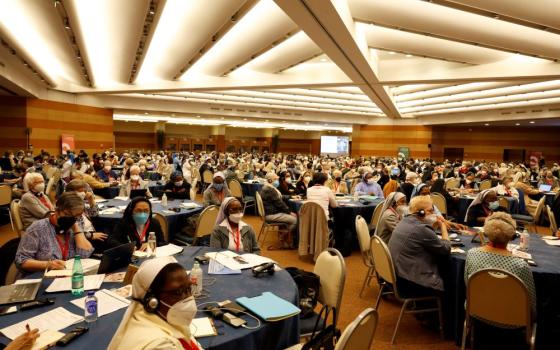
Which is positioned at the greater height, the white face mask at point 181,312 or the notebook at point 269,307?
the white face mask at point 181,312

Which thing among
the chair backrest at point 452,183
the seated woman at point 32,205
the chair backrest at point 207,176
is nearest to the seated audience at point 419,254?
the seated woman at point 32,205

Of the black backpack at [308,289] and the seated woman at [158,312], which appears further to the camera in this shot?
the black backpack at [308,289]

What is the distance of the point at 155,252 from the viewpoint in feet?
12.0

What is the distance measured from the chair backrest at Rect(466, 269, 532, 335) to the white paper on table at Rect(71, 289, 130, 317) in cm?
271

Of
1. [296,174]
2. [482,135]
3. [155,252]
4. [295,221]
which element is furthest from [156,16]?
[482,135]

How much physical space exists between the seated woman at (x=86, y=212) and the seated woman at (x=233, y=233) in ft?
4.10

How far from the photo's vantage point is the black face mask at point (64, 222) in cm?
337

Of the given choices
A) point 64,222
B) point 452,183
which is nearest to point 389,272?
point 64,222

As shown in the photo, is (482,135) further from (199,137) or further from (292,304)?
(292,304)

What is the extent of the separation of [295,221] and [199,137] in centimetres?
3104

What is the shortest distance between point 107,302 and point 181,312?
1065 millimetres

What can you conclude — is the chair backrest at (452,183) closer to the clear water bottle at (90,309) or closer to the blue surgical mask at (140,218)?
the blue surgical mask at (140,218)

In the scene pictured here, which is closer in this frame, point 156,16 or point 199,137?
point 156,16

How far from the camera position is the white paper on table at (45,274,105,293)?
2.70m
